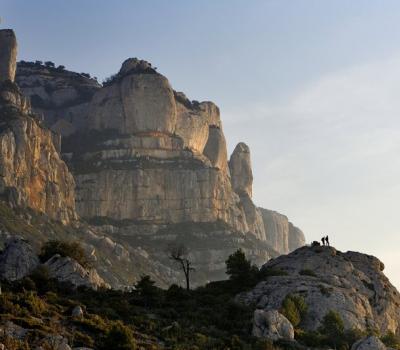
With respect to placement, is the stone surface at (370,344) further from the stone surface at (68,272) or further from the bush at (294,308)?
the stone surface at (68,272)

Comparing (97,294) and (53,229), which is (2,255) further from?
(53,229)

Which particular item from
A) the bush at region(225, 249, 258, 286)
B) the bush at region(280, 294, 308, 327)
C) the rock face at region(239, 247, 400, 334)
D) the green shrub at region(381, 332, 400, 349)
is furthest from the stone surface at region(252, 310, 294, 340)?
the bush at region(225, 249, 258, 286)

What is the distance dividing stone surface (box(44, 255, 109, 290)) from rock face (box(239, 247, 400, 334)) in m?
17.2

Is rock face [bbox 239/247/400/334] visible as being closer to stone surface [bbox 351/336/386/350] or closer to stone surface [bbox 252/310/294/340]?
stone surface [bbox 252/310/294/340]

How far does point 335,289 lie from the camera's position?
7744cm

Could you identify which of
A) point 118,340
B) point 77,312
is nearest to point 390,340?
point 77,312

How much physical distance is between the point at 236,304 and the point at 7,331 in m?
29.1

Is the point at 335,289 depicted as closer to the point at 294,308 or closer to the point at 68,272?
the point at 294,308

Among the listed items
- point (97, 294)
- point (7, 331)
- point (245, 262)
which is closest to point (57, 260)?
point (97, 294)

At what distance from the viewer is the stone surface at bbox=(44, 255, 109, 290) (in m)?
76.3

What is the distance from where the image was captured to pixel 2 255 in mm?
81312

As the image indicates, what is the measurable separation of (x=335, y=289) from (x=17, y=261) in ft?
116

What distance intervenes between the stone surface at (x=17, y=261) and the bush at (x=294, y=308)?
92.6ft

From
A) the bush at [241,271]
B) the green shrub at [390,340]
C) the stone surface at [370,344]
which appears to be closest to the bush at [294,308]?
the green shrub at [390,340]
